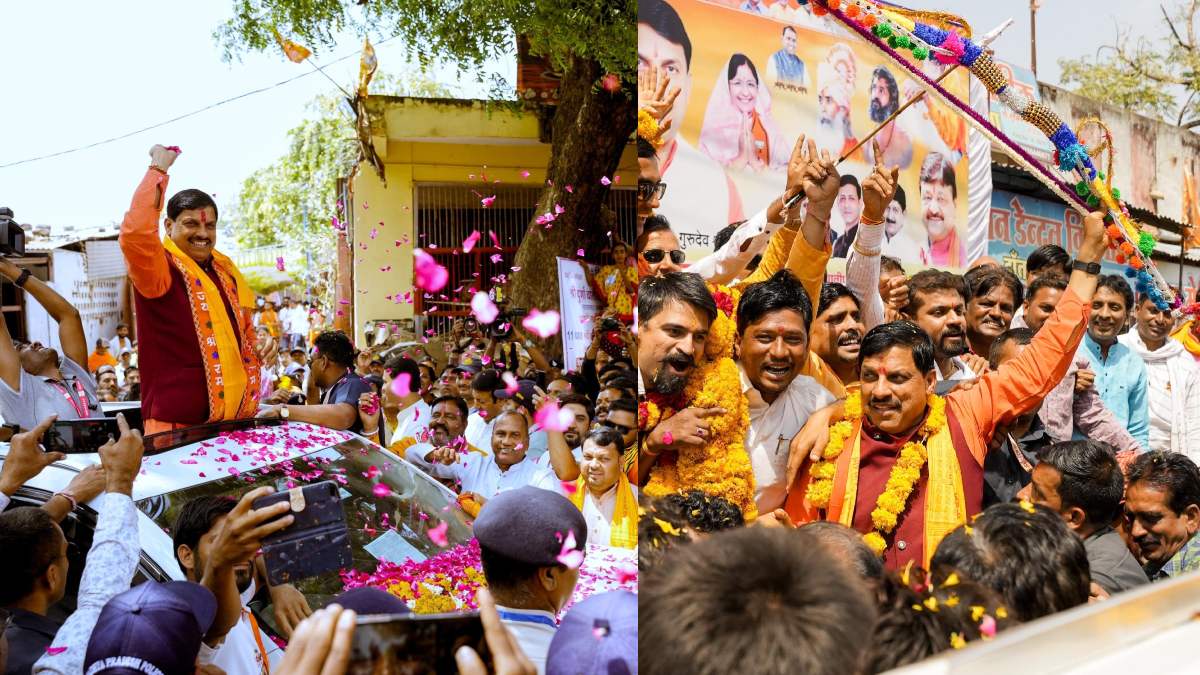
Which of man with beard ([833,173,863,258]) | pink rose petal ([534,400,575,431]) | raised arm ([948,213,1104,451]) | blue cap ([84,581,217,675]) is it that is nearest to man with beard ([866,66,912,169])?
man with beard ([833,173,863,258])

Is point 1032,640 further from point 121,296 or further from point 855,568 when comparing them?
point 121,296

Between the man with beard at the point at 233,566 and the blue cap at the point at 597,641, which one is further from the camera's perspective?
the man with beard at the point at 233,566

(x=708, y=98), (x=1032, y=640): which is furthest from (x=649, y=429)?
(x=1032, y=640)

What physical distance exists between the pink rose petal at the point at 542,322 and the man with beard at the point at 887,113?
1.77 m

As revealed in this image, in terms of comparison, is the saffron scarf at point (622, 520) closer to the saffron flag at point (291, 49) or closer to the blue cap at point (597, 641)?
the blue cap at point (597, 641)

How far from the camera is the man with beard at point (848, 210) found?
233cm

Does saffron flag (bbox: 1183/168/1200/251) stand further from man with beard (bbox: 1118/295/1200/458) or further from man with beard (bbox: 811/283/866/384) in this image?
man with beard (bbox: 811/283/866/384)

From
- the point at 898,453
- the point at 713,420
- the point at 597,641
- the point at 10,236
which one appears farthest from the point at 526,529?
the point at 10,236

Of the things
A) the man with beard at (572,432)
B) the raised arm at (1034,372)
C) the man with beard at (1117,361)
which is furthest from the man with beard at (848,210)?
the man with beard at (572,432)

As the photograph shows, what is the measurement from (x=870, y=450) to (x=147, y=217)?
1.73 metres

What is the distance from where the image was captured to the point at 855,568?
1990 mm

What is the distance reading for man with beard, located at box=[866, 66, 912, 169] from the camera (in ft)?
8.06

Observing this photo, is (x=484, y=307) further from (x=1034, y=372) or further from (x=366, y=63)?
(x=1034, y=372)

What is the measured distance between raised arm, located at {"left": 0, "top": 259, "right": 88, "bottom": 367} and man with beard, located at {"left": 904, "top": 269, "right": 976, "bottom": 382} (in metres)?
2.14
